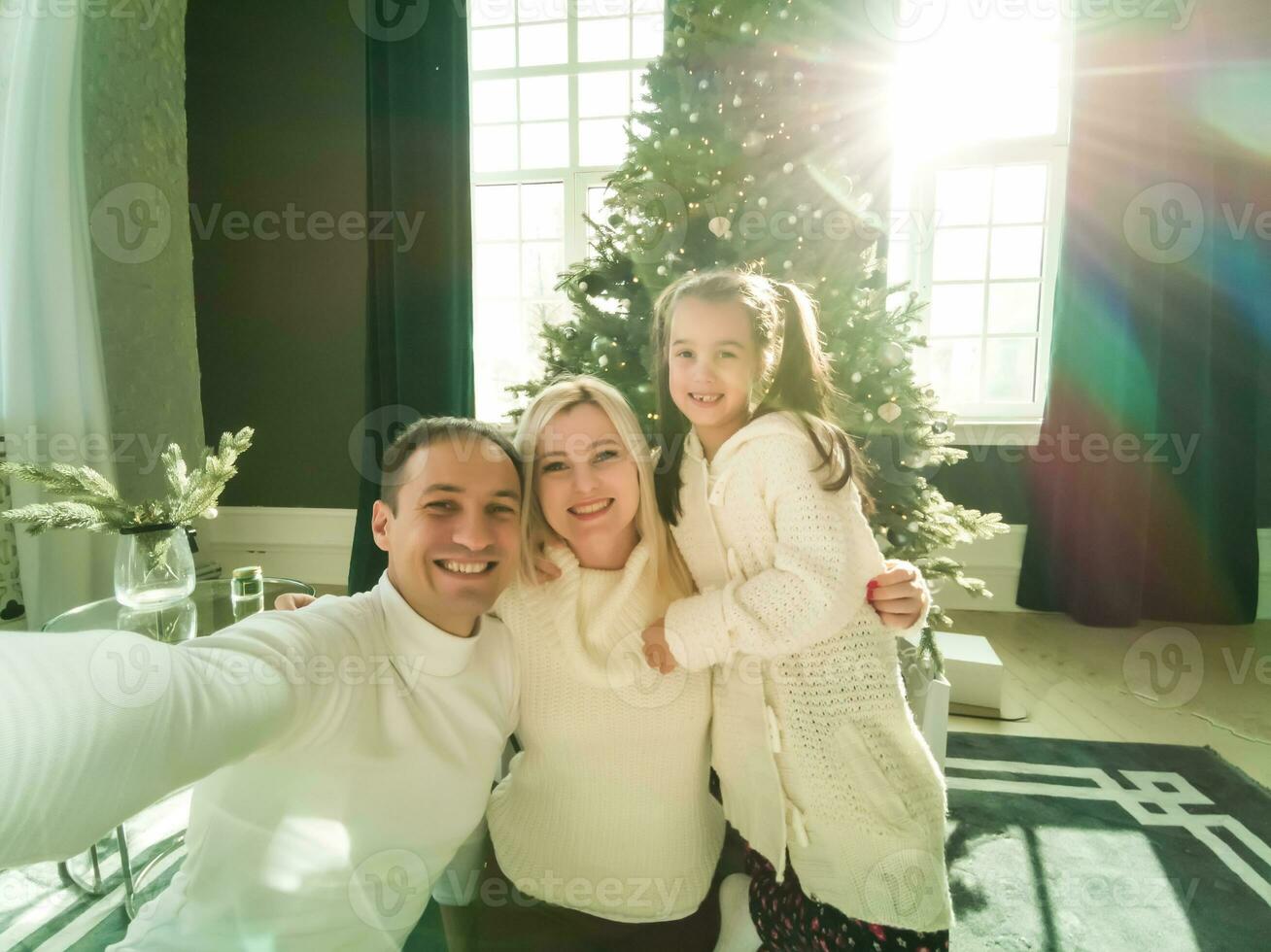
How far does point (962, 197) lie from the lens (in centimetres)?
339

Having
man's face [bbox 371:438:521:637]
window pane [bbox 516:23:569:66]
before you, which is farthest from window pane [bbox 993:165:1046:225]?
man's face [bbox 371:438:521:637]

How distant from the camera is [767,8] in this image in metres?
1.88

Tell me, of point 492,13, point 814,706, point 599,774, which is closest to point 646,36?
point 492,13

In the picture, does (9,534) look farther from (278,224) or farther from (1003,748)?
(1003,748)

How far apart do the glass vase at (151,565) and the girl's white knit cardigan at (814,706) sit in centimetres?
131

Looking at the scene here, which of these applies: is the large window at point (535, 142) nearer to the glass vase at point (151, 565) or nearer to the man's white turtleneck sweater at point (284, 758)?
the glass vase at point (151, 565)

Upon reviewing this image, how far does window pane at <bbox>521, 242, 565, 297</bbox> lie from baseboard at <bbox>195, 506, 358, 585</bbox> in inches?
63.4

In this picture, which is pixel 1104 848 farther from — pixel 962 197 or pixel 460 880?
pixel 962 197

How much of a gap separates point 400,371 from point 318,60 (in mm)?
1724

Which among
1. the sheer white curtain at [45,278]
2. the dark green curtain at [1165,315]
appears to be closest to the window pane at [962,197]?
the dark green curtain at [1165,315]

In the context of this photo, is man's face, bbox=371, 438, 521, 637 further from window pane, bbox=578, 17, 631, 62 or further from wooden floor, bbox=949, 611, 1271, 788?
window pane, bbox=578, 17, 631, 62

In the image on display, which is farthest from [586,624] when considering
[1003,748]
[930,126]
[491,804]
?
[930,126]

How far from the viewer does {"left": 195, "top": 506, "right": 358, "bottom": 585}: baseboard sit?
3734 millimetres

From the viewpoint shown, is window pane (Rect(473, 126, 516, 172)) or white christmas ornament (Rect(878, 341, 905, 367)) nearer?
white christmas ornament (Rect(878, 341, 905, 367))
